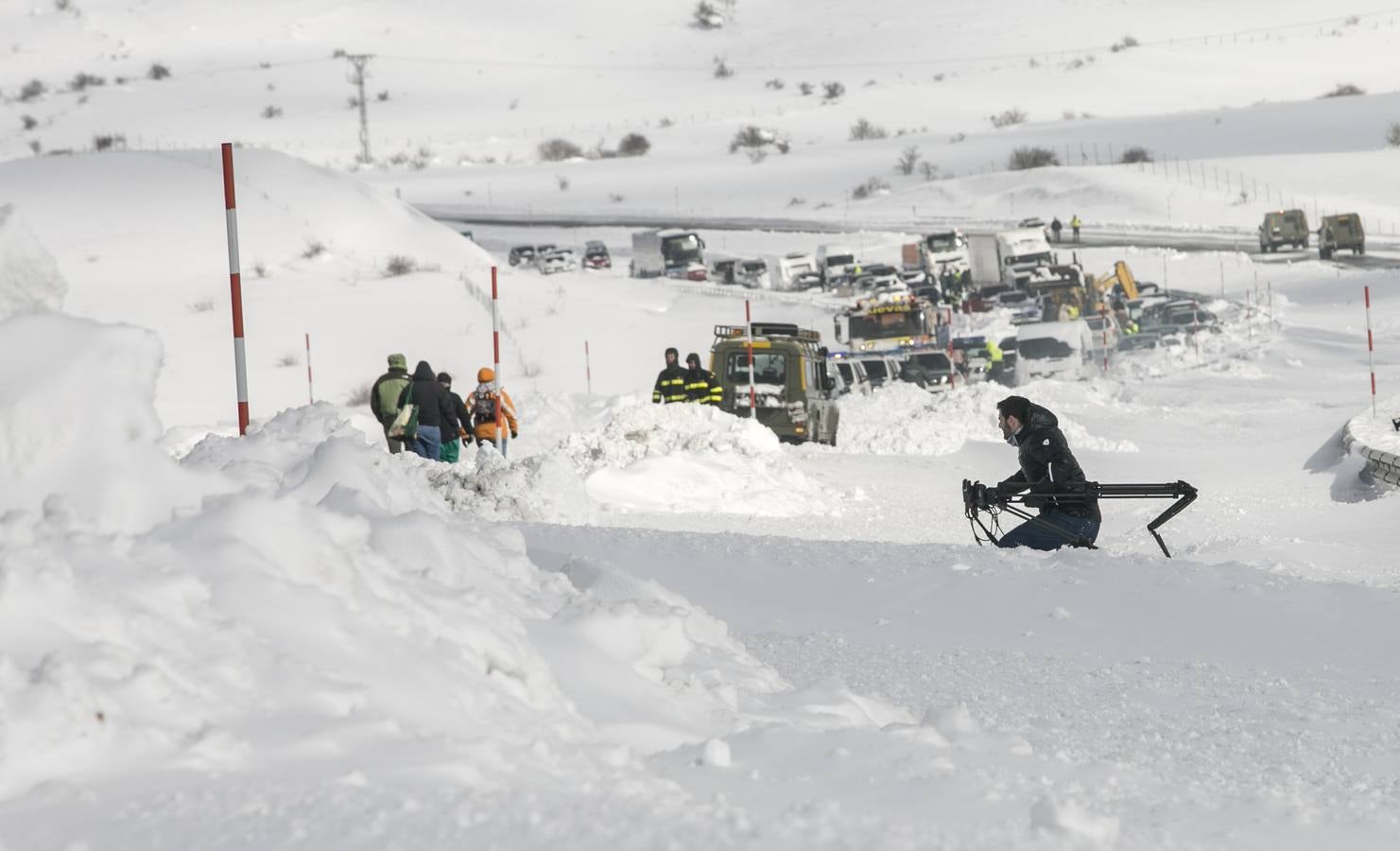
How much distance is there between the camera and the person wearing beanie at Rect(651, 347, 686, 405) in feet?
68.6

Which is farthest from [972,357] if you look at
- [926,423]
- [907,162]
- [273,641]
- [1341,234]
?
[907,162]

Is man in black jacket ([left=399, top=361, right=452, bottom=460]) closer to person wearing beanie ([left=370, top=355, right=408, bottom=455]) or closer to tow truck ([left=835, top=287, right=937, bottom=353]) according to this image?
person wearing beanie ([left=370, top=355, right=408, bottom=455])

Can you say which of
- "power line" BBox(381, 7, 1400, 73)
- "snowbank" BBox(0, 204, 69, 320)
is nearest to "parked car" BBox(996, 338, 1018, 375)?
"snowbank" BBox(0, 204, 69, 320)

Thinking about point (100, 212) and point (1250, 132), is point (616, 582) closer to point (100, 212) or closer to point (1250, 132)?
point (100, 212)

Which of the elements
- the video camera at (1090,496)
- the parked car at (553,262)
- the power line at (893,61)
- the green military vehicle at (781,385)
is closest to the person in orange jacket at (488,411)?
the green military vehicle at (781,385)

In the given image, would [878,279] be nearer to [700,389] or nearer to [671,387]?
[700,389]

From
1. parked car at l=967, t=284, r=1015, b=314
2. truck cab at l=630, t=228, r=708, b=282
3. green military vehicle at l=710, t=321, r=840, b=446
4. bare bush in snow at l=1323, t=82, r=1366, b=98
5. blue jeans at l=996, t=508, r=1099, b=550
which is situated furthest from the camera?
bare bush in snow at l=1323, t=82, r=1366, b=98

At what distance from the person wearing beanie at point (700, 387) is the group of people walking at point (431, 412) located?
7.95ft

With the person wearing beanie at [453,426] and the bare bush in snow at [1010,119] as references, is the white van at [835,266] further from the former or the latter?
the bare bush in snow at [1010,119]

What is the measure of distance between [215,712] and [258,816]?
1.47 feet

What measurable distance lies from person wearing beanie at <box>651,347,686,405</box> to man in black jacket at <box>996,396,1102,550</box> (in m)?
10.3

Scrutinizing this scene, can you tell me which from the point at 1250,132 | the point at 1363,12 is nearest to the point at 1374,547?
the point at 1250,132

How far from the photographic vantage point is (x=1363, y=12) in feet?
403

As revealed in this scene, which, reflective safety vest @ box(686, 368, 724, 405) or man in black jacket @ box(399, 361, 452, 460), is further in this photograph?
reflective safety vest @ box(686, 368, 724, 405)
